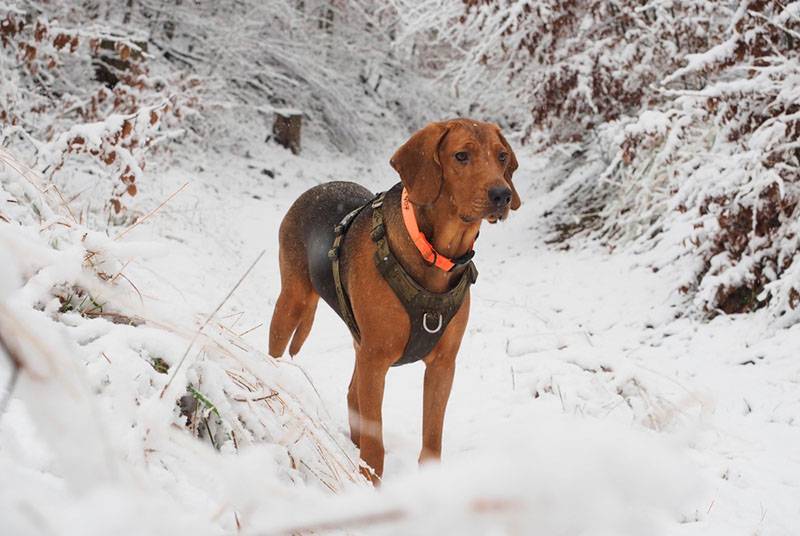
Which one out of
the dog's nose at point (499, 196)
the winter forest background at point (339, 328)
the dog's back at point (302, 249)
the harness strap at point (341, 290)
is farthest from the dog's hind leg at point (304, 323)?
the dog's nose at point (499, 196)

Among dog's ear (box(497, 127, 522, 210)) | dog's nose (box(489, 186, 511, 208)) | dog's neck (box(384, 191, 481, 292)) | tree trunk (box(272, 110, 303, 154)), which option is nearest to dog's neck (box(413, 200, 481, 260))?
dog's neck (box(384, 191, 481, 292))

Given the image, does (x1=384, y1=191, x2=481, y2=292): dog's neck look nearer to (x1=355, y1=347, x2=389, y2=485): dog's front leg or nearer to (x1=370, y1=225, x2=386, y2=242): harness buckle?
(x1=370, y1=225, x2=386, y2=242): harness buckle

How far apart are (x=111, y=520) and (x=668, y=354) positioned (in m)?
5.73

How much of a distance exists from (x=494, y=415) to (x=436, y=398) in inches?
49.6

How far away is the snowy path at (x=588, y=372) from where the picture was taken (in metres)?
2.54

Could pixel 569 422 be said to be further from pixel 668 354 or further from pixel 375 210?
pixel 668 354

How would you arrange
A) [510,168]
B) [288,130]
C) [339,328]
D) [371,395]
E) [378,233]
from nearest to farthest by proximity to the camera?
1. [371,395]
2. [378,233]
3. [510,168]
4. [339,328]
5. [288,130]

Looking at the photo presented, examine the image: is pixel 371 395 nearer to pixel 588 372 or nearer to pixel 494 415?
pixel 494 415

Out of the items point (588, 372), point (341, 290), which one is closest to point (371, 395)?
point (341, 290)

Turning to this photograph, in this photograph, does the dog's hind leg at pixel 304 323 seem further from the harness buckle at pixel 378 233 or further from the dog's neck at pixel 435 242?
the dog's neck at pixel 435 242

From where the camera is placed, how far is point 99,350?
1189 mm

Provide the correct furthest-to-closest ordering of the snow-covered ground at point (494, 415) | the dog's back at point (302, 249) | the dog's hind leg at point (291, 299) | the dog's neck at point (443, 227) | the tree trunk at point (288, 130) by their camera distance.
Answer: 1. the tree trunk at point (288, 130)
2. the dog's hind leg at point (291, 299)
3. the dog's back at point (302, 249)
4. the dog's neck at point (443, 227)
5. the snow-covered ground at point (494, 415)

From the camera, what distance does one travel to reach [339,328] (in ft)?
22.6

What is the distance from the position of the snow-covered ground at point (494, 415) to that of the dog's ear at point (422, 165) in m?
0.95
